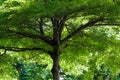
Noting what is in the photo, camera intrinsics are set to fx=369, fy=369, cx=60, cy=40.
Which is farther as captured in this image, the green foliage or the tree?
the green foliage

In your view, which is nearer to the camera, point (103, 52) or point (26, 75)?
point (103, 52)

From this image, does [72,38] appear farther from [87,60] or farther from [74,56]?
[87,60]

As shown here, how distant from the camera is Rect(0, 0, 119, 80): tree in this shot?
11.4m

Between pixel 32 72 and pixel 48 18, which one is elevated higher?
pixel 48 18

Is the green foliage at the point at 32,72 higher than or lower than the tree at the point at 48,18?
lower

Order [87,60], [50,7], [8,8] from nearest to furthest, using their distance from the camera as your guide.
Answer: [50,7]
[8,8]
[87,60]

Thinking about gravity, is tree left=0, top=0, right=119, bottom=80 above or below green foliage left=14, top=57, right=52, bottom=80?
above

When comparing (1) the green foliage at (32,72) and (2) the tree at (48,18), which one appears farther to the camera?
(1) the green foliage at (32,72)

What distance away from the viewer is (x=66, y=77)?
33688 mm

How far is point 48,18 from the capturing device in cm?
1382

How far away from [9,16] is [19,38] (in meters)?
2.75

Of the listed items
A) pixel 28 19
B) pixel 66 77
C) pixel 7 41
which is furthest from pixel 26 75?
pixel 28 19

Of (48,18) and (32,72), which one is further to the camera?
(32,72)

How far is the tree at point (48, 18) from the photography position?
1141cm
